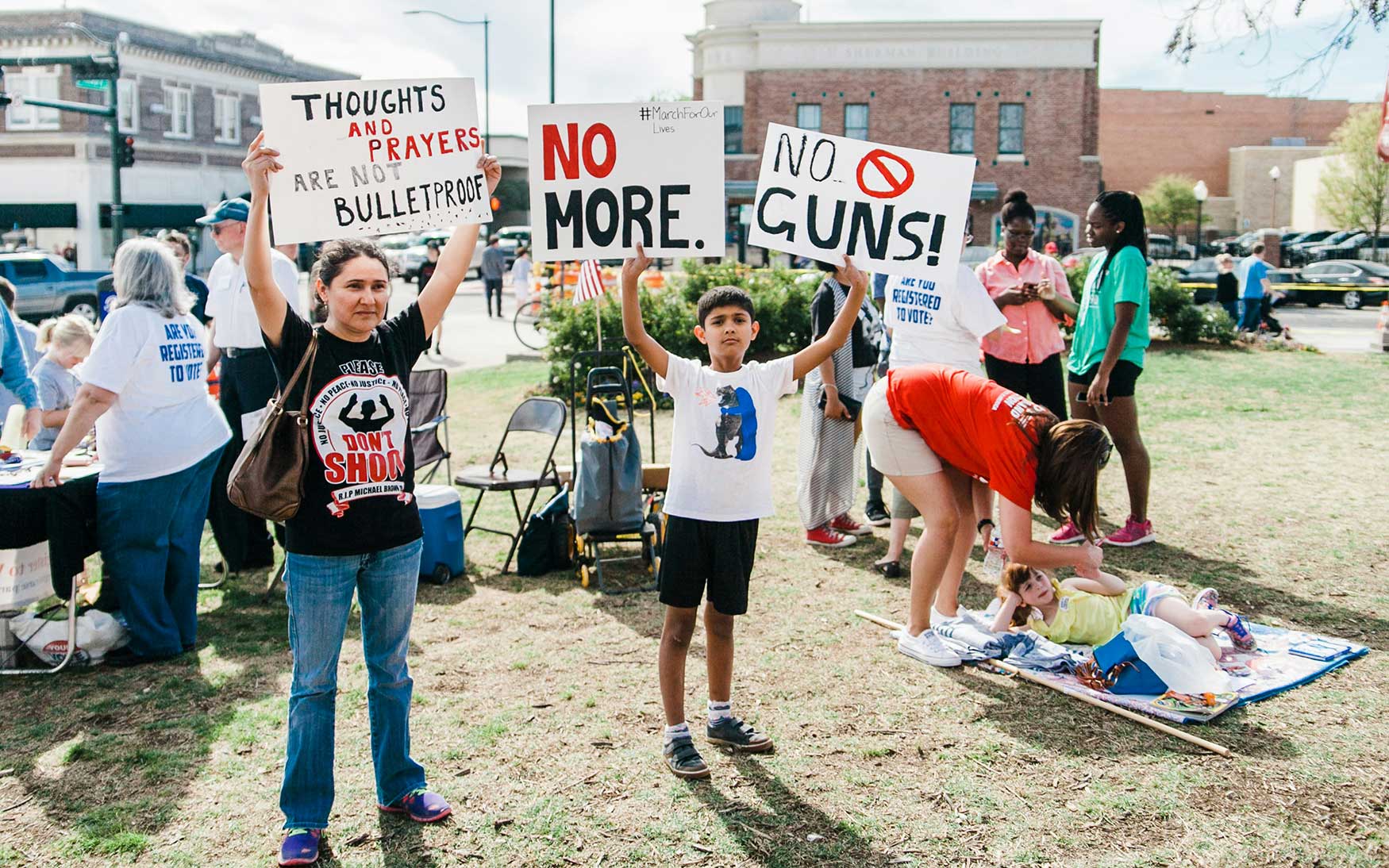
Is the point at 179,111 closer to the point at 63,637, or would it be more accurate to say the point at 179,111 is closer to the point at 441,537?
the point at 441,537

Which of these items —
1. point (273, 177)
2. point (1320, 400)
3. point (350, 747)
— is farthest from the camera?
point (1320, 400)

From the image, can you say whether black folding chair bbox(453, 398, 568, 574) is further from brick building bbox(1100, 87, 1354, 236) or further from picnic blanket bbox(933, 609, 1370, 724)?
brick building bbox(1100, 87, 1354, 236)

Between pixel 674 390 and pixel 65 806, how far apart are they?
2624mm

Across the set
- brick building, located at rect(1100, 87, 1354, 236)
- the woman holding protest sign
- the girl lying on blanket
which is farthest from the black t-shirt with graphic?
brick building, located at rect(1100, 87, 1354, 236)

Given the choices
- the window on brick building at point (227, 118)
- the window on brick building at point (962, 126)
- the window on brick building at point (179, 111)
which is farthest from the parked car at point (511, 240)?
the window on brick building at point (962, 126)

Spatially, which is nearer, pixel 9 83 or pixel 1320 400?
pixel 1320 400

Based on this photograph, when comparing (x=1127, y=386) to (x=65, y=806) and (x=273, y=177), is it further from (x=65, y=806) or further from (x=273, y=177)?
(x=65, y=806)

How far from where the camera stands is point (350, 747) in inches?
180

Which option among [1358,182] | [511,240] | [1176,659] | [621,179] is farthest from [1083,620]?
[1358,182]

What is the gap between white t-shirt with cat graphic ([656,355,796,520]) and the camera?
165 inches

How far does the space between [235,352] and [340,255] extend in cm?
348

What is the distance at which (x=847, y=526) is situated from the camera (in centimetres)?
776

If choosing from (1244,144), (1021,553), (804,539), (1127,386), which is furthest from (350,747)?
(1244,144)

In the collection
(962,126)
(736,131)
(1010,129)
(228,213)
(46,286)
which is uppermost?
(736,131)
